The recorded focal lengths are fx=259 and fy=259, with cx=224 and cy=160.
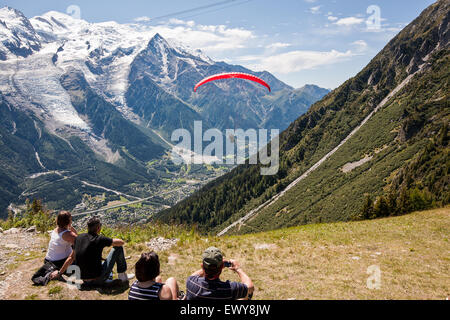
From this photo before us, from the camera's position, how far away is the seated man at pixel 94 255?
8734 mm

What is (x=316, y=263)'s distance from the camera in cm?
1251

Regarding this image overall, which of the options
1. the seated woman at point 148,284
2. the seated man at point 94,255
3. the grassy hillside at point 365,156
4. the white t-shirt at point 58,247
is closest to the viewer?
the seated woman at point 148,284

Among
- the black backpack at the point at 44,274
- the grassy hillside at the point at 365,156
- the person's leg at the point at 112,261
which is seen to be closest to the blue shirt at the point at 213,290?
the person's leg at the point at 112,261

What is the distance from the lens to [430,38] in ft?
592

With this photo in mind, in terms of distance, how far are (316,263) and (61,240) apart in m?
11.1

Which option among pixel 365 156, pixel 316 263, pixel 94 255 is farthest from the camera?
pixel 365 156

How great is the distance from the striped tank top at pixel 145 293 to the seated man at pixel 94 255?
3306 mm

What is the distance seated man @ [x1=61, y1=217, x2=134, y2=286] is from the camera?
8734mm

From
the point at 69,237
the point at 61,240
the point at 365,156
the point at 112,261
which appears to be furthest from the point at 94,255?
the point at 365,156

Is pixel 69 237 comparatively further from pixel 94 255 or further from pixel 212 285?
pixel 212 285

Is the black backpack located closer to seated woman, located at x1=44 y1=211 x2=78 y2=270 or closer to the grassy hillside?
seated woman, located at x1=44 y1=211 x2=78 y2=270

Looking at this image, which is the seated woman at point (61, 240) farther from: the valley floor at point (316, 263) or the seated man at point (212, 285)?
the seated man at point (212, 285)

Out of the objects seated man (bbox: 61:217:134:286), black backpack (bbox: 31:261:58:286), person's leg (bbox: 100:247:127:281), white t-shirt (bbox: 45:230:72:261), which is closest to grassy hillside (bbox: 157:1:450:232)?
person's leg (bbox: 100:247:127:281)
